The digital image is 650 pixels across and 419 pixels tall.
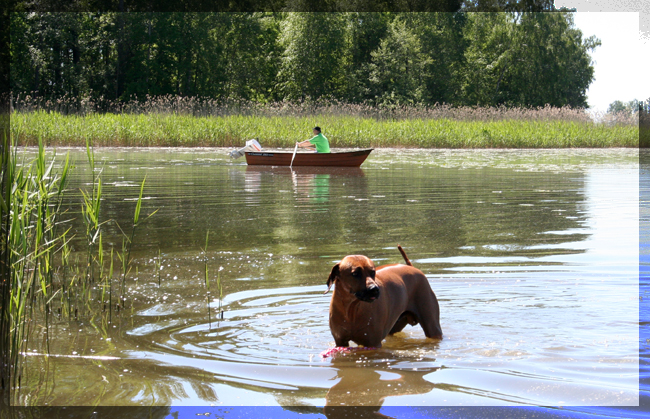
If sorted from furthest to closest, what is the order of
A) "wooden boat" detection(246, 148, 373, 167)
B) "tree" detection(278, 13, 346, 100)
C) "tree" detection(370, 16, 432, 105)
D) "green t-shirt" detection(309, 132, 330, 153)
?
"tree" detection(370, 16, 432, 105) → "tree" detection(278, 13, 346, 100) → "green t-shirt" detection(309, 132, 330, 153) → "wooden boat" detection(246, 148, 373, 167)

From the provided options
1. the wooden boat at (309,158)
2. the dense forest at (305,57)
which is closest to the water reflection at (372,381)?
the wooden boat at (309,158)

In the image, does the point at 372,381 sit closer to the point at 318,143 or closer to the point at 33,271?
the point at 33,271

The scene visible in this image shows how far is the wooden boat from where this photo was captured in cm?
2084

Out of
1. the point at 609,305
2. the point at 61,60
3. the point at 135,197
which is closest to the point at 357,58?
the point at 61,60

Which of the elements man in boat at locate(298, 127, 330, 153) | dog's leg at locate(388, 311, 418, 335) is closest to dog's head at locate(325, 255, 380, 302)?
dog's leg at locate(388, 311, 418, 335)

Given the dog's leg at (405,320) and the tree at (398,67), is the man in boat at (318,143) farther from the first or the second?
the tree at (398,67)

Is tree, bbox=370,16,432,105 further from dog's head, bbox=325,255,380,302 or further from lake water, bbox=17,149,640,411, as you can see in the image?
dog's head, bbox=325,255,380,302

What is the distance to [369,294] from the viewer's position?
4.00 meters

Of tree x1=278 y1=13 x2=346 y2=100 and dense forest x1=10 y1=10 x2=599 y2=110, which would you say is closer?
dense forest x1=10 y1=10 x2=599 y2=110

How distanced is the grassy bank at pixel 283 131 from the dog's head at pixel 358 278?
23.3m

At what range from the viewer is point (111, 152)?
26.0m

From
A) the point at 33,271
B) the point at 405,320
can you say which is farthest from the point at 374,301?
the point at 33,271

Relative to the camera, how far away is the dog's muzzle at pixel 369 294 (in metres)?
3.97

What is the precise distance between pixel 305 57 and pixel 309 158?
31.0 meters
